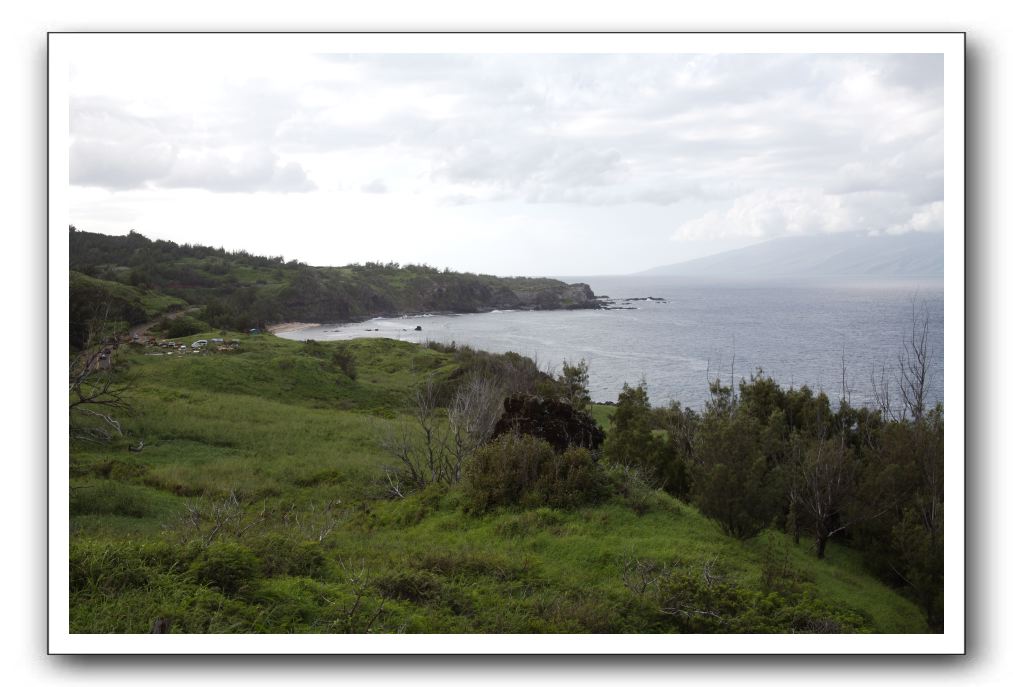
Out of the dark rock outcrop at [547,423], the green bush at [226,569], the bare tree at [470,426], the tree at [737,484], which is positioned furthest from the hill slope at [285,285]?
the tree at [737,484]

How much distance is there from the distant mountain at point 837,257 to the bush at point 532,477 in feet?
12.1

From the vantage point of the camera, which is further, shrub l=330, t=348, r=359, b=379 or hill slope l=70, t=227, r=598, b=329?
shrub l=330, t=348, r=359, b=379

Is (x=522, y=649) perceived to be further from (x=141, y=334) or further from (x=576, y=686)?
(x=141, y=334)

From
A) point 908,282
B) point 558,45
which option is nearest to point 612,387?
point 908,282

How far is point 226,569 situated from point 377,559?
191 centimetres

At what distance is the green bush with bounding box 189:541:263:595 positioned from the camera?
540 cm

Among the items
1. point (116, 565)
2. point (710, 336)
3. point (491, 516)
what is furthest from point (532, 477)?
point (710, 336)

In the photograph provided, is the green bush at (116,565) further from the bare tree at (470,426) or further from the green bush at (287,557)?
the bare tree at (470,426)

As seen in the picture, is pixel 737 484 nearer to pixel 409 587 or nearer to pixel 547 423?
pixel 547 423

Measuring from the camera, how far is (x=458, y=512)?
9391 mm

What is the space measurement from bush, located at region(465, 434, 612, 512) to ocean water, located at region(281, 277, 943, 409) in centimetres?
499

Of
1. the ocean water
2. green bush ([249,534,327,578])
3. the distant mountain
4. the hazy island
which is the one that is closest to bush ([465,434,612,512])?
the hazy island

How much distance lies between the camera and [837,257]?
10055 mm

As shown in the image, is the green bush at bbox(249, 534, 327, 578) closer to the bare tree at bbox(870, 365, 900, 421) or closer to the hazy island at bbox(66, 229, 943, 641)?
the hazy island at bbox(66, 229, 943, 641)
